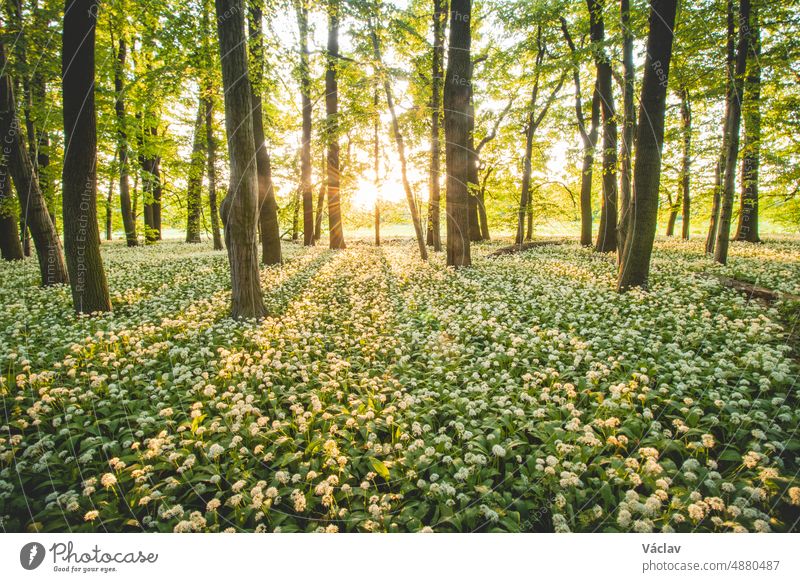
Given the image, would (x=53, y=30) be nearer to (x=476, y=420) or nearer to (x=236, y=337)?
(x=236, y=337)

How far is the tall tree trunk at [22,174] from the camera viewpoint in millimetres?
9719

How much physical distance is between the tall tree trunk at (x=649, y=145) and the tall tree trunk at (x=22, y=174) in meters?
16.6

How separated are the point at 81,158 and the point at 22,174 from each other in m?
4.89

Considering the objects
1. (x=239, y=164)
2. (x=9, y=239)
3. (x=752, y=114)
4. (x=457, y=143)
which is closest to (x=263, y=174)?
(x=239, y=164)

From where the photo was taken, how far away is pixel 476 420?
4.19m

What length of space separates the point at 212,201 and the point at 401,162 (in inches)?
530

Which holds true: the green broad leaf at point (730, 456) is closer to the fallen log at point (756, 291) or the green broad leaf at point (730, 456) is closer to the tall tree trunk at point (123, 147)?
the fallen log at point (756, 291)

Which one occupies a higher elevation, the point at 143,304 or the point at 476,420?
the point at 143,304

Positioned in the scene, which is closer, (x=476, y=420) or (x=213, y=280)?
(x=476, y=420)

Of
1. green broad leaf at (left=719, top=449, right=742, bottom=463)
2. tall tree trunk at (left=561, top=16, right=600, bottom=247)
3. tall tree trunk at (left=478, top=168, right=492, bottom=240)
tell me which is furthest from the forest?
tall tree trunk at (left=478, top=168, right=492, bottom=240)

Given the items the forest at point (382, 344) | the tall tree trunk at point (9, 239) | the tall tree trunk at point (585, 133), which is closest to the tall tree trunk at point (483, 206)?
the tall tree trunk at point (585, 133)

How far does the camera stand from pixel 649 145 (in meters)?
8.77

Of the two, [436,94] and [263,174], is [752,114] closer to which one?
[436,94]
